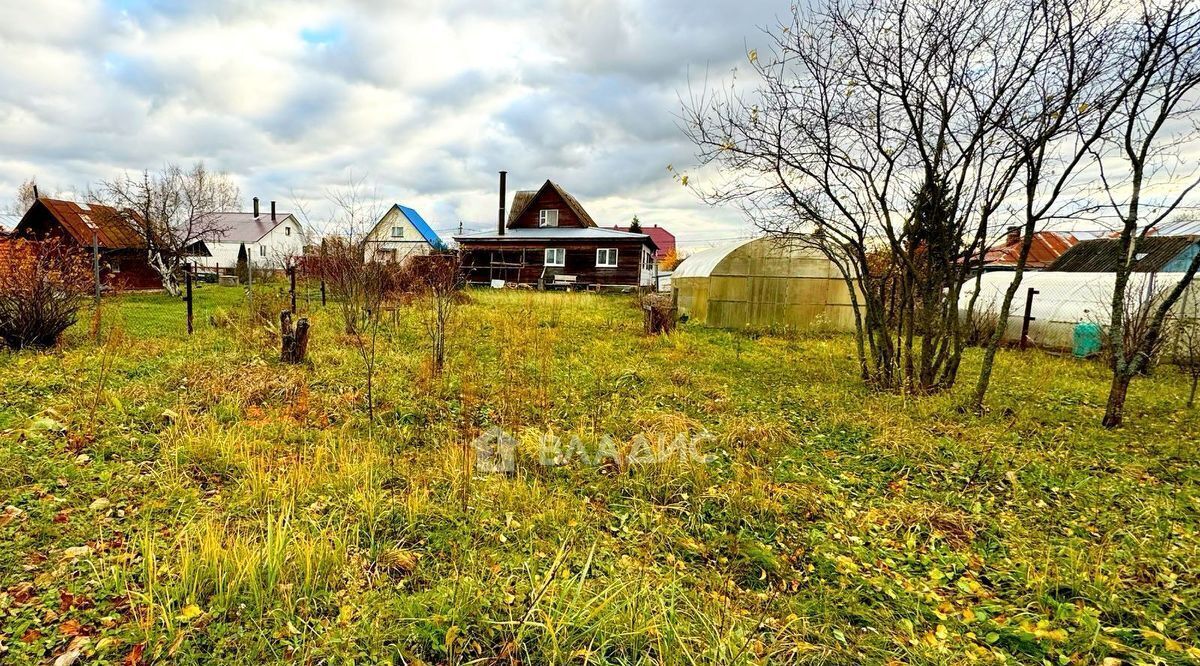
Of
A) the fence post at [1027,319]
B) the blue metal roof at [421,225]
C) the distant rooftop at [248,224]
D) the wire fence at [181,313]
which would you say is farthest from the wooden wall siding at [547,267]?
the distant rooftop at [248,224]

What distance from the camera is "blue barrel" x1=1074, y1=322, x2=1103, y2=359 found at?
9.68m

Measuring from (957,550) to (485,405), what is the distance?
4.38 meters

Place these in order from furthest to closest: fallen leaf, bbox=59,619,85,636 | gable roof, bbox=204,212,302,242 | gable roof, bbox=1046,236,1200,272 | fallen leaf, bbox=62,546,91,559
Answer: gable roof, bbox=204,212,302,242 < gable roof, bbox=1046,236,1200,272 < fallen leaf, bbox=62,546,91,559 < fallen leaf, bbox=59,619,85,636

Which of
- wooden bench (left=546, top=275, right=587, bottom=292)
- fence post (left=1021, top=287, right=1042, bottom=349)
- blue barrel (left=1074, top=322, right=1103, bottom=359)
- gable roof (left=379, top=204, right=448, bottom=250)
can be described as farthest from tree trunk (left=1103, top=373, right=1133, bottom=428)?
gable roof (left=379, top=204, right=448, bottom=250)

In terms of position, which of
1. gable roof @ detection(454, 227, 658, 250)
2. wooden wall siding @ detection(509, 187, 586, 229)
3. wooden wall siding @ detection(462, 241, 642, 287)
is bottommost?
wooden wall siding @ detection(462, 241, 642, 287)

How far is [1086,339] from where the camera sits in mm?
9883

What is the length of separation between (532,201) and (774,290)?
18414 mm

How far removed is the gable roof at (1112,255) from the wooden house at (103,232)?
93.8 feet

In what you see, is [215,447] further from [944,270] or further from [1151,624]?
[944,270]

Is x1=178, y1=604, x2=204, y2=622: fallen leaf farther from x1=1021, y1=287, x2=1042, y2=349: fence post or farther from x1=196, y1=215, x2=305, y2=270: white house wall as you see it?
x1=196, y1=215, x2=305, y2=270: white house wall

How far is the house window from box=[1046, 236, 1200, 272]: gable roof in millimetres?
17966

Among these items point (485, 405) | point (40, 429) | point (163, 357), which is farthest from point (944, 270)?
point (163, 357)

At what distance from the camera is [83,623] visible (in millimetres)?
2074

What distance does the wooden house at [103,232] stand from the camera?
18.0m
